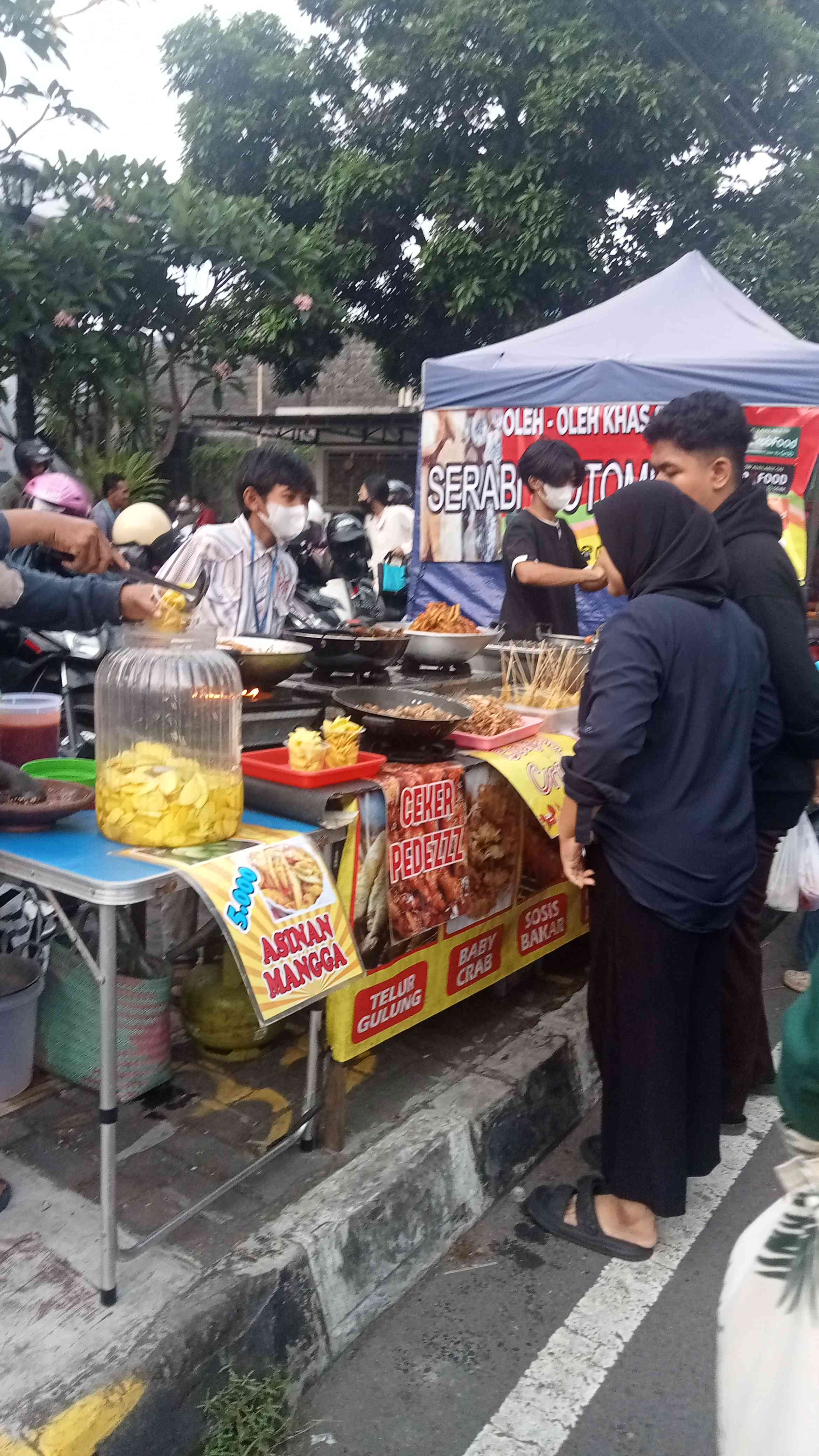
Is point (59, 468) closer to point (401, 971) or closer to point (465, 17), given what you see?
point (401, 971)

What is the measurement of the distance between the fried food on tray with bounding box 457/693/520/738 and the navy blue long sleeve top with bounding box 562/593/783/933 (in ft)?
2.42

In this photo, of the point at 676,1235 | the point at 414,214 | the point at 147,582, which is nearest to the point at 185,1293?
the point at 676,1235

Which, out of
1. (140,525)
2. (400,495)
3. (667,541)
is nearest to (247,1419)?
(667,541)

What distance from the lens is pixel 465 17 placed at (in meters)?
12.4

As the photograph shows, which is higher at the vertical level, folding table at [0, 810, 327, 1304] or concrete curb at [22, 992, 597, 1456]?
folding table at [0, 810, 327, 1304]

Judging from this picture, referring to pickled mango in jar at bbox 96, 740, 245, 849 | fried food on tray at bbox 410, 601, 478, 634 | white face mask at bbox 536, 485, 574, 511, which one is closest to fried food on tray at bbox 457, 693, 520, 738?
fried food on tray at bbox 410, 601, 478, 634

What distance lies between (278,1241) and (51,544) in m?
1.70

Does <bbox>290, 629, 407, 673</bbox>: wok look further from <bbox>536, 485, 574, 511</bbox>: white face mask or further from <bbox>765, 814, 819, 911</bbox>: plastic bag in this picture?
<bbox>765, 814, 819, 911</bbox>: plastic bag

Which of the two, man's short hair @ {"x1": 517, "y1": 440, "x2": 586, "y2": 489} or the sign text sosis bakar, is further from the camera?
man's short hair @ {"x1": 517, "y1": 440, "x2": 586, "y2": 489}

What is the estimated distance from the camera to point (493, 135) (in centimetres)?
1277

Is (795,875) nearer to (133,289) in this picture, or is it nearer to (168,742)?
(168,742)

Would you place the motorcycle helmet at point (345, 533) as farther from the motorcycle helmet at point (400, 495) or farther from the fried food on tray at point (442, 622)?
the fried food on tray at point (442, 622)

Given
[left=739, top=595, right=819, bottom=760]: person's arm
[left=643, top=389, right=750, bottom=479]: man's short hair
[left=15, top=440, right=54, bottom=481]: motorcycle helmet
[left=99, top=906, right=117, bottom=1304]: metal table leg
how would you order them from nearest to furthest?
[left=99, top=906, right=117, bottom=1304]: metal table leg, [left=739, top=595, right=819, bottom=760]: person's arm, [left=643, top=389, right=750, bottom=479]: man's short hair, [left=15, top=440, right=54, bottom=481]: motorcycle helmet

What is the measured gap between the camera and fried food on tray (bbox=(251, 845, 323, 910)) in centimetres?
214
